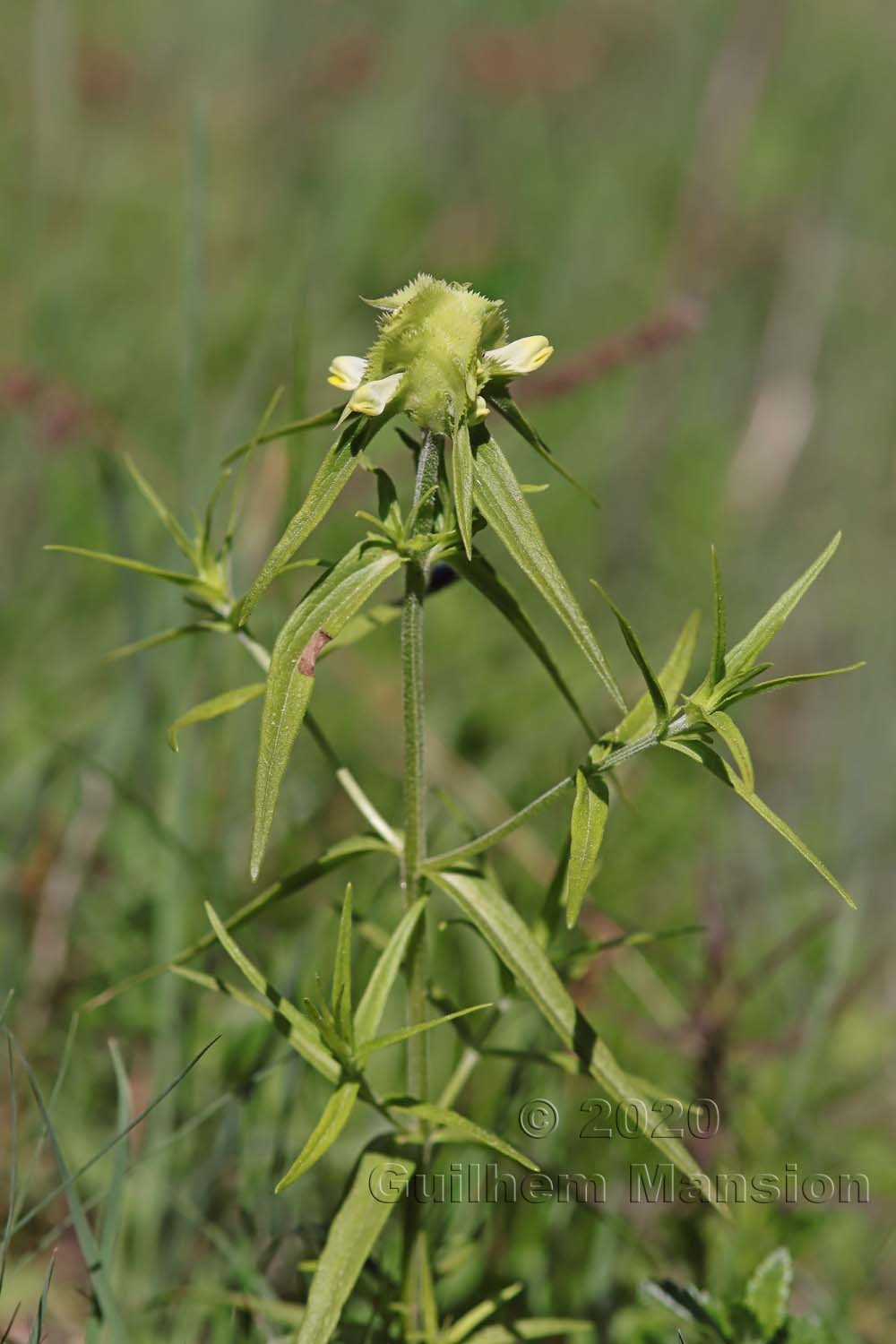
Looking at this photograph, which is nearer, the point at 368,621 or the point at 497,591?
the point at 497,591

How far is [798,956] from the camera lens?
9.99 feet

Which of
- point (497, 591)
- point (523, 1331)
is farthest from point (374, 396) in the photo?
Result: point (523, 1331)

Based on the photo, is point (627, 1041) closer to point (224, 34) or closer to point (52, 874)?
point (52, 874)

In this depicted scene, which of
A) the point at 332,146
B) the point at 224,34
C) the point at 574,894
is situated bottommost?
the point at 574,894

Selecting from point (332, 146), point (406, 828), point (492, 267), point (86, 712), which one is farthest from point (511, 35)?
point (406, 828)

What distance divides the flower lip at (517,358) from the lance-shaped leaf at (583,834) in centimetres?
41

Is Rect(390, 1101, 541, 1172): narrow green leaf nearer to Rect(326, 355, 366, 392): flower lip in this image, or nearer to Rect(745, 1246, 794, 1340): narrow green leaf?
Rect(745, 1246, 794, 1340): narrow green leaf

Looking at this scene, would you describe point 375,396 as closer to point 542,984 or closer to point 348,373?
point 348,373

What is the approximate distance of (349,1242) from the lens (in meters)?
1.37

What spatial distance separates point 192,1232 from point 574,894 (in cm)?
125

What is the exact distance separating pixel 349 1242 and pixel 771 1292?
2.25 ft

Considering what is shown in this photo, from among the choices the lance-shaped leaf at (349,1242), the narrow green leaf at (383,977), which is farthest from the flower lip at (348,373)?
the lance-shaped leaf at (349,1242)

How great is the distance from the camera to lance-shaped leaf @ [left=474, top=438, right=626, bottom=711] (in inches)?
45.7

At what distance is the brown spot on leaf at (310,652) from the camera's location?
4.02ft
